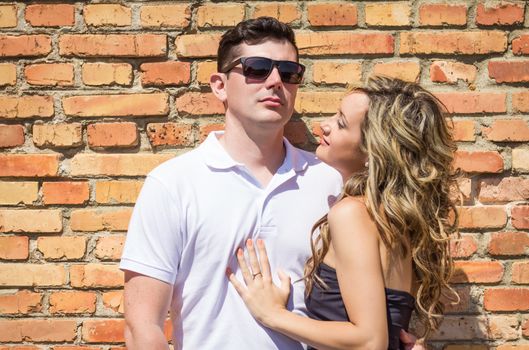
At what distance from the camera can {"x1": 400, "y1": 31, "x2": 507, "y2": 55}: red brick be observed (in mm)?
2898

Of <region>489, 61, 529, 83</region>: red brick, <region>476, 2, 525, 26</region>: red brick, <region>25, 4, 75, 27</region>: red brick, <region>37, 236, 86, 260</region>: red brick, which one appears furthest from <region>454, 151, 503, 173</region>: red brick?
<region>25, 4, 75, 27</region>: red brick

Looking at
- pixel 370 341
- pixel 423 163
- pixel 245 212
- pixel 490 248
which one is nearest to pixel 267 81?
pixel 245 212

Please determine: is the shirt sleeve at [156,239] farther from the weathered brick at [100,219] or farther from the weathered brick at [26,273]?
the weathered brick at [26,273]

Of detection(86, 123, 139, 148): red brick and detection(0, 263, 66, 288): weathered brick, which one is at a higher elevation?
detection(86, 123, 139, 148): red brick

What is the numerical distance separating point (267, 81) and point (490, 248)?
48.4 inches

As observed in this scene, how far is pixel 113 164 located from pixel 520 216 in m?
1.77

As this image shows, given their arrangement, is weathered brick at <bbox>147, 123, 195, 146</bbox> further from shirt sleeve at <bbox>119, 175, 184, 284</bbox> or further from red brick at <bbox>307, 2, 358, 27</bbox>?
red brick at <bbox>307, 2, 358, 27</bbox>

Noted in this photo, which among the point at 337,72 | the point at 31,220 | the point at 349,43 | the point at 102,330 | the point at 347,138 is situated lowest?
the point at 102,330

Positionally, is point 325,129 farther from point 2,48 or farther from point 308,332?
point 2,48

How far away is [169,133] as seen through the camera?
2.89 m

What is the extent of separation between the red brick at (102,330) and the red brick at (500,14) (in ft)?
6.67

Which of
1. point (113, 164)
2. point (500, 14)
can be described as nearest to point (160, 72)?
point (113, 164)

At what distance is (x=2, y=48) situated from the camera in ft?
9.42

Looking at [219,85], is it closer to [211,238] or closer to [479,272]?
[211,238]
